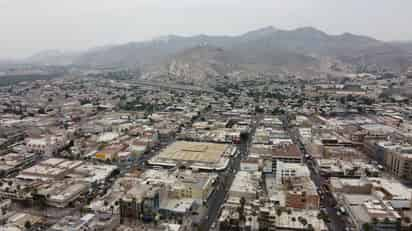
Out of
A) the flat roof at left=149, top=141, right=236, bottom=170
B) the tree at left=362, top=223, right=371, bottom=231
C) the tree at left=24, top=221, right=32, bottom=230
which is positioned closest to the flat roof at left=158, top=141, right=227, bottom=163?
the flat roof at left=149, top=141, right=236, bottom=170

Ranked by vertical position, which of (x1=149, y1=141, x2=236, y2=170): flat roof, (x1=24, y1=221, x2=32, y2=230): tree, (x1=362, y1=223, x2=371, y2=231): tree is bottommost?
(x1=24, y1=221, x2=32, y2=230): tree

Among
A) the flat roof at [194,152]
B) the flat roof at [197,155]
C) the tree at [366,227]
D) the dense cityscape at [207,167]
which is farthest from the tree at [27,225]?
the tree at [366,227]

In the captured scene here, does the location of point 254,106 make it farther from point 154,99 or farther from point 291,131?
point 154,99

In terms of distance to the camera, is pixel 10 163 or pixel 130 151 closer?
pixel 10 163

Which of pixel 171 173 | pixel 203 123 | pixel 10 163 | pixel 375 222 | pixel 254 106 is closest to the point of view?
pixel 375 222

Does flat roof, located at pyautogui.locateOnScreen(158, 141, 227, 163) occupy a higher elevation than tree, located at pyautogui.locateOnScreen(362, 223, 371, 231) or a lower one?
higher

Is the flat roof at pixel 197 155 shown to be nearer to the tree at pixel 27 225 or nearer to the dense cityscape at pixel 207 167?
the dense cityscape at pixel 207 167

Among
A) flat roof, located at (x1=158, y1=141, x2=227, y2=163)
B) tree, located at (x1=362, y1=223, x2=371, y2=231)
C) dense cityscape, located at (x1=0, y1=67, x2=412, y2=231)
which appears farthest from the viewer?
flat roof, located at (x1=158, y1=141, x2=227, y2=163)

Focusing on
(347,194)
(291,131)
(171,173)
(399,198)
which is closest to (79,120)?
(171,173)

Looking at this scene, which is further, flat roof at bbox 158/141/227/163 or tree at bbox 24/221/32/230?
flat roof at bbox 158/141/227/163

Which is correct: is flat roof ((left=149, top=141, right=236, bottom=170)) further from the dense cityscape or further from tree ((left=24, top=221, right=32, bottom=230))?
tree ((left=24, top=221, right=32, bottom=230))

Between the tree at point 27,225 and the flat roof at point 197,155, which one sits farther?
the flat roof at point 197,155
